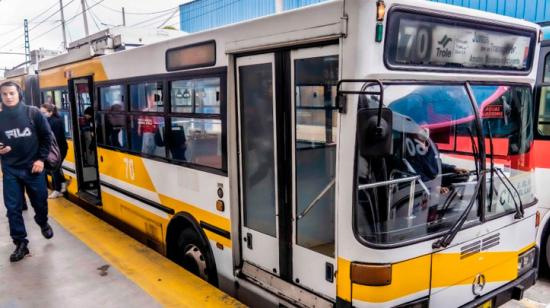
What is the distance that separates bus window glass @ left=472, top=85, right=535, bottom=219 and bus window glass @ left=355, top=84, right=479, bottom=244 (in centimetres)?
20

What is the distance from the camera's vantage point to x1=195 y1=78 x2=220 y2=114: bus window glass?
3.86m

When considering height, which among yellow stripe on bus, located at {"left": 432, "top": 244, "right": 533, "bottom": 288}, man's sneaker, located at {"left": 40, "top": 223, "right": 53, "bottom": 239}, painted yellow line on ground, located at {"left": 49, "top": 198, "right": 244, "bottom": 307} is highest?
yellow stripe on bus, located at {"left": 432, "top": 244, "right": 533, "bottom": 288}

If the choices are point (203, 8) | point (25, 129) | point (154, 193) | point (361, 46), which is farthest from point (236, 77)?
point (203, 8)

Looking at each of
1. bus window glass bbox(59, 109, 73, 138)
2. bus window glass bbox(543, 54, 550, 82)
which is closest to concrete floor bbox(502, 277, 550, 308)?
bus window glass bbox(543, 54, 550, 82)

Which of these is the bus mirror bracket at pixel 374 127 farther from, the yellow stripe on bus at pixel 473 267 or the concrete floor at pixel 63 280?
the concrete floor at pixel 63 280

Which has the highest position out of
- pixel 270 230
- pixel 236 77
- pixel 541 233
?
pixel 236 77

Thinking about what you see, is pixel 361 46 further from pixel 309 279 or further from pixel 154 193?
pixel 154 193

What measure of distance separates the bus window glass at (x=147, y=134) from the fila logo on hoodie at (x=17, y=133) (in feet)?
3.68

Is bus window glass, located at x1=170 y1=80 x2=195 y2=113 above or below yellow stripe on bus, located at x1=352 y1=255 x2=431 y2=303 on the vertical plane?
above

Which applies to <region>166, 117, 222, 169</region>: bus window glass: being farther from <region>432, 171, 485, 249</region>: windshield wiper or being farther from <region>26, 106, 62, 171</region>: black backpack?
<region>432, 171, 485, 249</region>: windshield wiper

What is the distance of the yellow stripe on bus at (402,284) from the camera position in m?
2.71

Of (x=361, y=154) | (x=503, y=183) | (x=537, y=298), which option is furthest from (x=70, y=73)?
(x=537, y=298)

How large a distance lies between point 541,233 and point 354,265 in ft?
11.2

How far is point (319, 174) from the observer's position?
3.16m
